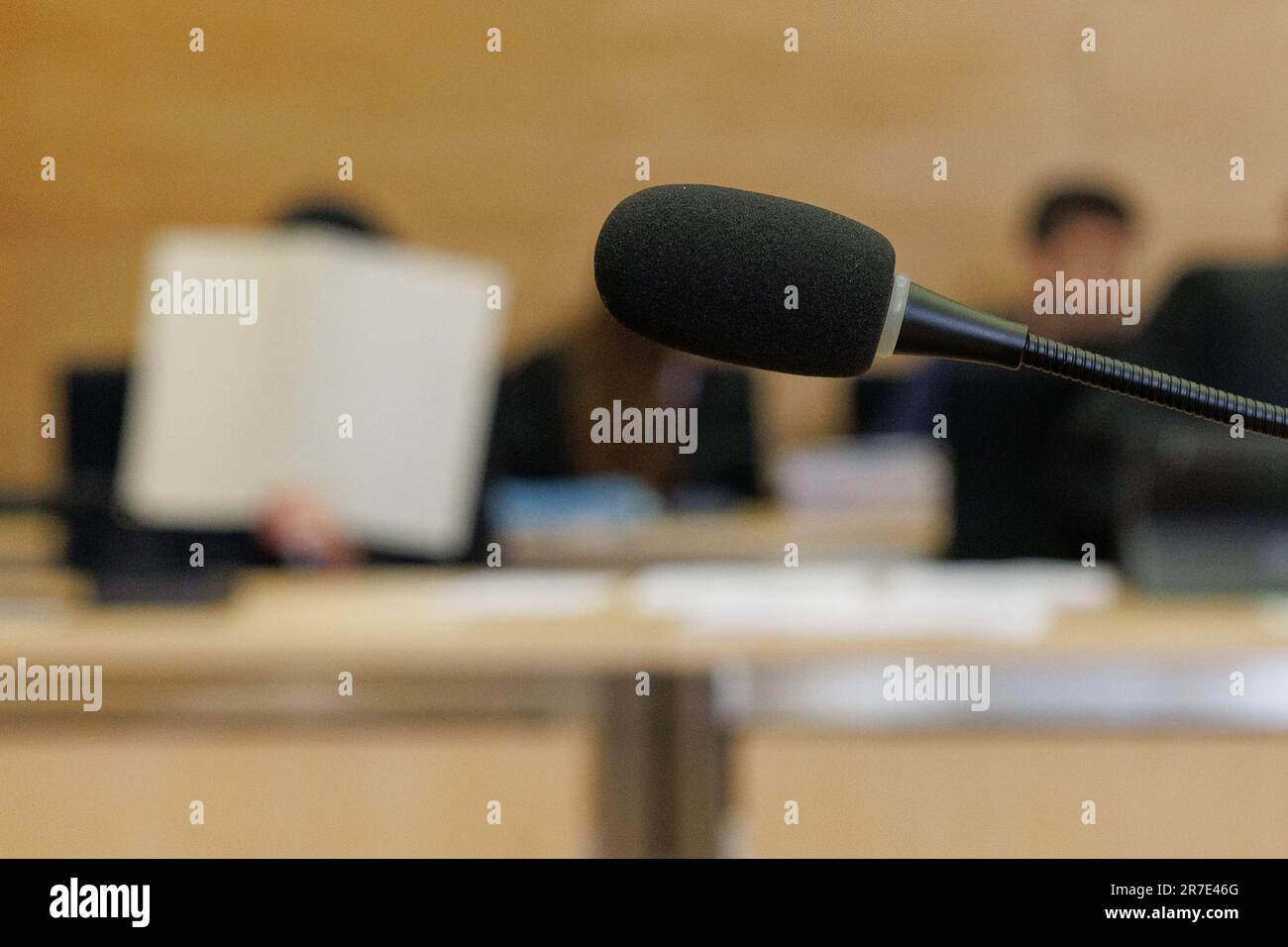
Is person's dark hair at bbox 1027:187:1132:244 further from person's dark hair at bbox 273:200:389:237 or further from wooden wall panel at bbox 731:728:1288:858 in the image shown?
wooden wall panel at bbox 731:728:1288:858

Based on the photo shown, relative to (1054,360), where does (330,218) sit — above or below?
above

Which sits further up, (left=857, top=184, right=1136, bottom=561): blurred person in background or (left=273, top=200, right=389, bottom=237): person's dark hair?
(left=273, top=200, right=389, bottom=237): person's dark hair

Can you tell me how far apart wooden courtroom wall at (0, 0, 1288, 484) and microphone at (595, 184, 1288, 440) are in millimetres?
3551

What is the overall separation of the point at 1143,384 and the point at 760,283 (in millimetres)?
132

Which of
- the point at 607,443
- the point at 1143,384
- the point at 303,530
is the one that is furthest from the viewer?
the point at 607,443

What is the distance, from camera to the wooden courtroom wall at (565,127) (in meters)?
3.94

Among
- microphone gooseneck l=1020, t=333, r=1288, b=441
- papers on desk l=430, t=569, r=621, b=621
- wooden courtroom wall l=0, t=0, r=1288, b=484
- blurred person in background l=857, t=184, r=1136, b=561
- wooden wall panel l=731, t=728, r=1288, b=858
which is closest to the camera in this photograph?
microphone gooseneck l=1020, t=333, r=1288, b=441

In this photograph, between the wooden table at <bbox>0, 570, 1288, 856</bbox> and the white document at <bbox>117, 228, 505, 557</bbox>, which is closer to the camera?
the wooden table at <bbox>0, 570, 1288, 856</bbox>

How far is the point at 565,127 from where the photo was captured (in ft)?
13.2

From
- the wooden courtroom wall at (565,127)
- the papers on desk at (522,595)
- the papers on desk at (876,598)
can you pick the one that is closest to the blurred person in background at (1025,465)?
the papers on desk at (876,598)

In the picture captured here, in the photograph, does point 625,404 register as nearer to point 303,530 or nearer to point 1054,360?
point 303,530

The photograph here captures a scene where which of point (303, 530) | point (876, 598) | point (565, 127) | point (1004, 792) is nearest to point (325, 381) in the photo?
point (303, 530)

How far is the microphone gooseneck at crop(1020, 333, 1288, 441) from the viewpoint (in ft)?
1.28

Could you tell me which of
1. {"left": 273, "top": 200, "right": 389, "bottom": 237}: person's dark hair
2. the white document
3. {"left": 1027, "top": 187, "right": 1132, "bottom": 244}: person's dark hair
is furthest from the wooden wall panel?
{"left": 1027, "top": 187, "right": 1132, "bottom": 244}: person's dark hair
